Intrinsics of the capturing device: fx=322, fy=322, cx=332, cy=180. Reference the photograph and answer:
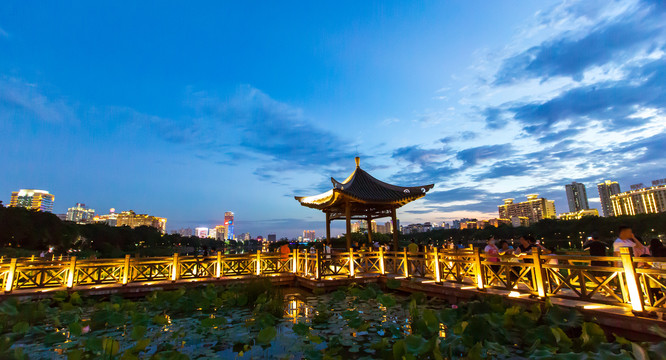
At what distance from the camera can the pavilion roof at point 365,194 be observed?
511 inches

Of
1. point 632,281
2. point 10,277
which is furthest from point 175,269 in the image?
point 632,281

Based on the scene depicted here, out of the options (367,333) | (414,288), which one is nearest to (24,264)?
(367,333)

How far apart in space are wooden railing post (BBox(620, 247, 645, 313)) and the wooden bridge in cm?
1

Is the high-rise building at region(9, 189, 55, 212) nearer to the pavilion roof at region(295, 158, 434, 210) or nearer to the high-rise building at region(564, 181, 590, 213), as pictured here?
the pavilion roof at region(295, 158, 434, 210)

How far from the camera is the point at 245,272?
12.1 meters

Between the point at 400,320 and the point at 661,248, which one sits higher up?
the point at 661,248

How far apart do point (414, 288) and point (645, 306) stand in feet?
16.8

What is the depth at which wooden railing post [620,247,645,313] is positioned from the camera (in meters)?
4.82

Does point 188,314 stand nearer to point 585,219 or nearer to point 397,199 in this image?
point 397,199

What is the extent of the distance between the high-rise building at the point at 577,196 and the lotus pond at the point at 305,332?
186m

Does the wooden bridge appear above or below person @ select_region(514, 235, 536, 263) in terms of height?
below

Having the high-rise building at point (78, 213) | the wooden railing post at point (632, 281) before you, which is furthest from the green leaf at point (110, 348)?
the high-rise building at point (78, 213)

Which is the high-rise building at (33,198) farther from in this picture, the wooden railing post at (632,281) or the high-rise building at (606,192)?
the high-rise building at (606,192)

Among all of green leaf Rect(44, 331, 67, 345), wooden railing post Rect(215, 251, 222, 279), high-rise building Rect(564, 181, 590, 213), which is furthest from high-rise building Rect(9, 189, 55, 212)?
high-rise building Rect(564, 181, 590, 213)
